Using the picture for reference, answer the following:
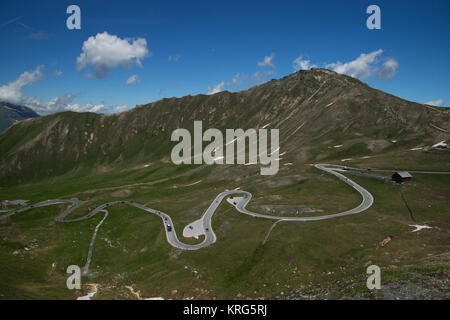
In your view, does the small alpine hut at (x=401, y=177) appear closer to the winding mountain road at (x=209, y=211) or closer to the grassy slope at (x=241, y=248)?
the grassy slope at (x=241, y=248)

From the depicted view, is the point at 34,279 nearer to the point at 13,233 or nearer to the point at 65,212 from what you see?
the point at 13,233

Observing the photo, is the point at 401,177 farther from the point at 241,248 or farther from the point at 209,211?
the point at 209,211

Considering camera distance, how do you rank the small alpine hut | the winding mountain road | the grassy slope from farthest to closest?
the small alpine hut, the winding mountain road, the grassy slope

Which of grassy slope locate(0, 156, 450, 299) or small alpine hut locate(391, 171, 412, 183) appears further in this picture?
small alpine hut locate(391, 171, 412, 183)

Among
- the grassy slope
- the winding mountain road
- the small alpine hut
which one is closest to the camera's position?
the grassy slope

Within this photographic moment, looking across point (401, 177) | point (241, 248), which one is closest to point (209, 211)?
point (241, 248)

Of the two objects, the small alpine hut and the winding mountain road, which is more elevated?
the small alpine hut

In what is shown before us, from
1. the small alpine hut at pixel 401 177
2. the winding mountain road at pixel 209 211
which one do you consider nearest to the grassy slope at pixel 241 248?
the winding mountain road at pixel 209 211

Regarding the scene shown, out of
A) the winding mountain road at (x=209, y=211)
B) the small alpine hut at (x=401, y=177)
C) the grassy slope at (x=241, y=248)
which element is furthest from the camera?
the small alpine hut at (x=401, y=177)

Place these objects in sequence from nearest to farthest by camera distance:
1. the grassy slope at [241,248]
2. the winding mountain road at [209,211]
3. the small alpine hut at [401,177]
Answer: the grassy slope at [241,248] < the winding mountain road at [209,211] < the small alpine hut at [401,177]

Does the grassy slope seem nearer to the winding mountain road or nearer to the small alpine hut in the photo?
the winding mountain road

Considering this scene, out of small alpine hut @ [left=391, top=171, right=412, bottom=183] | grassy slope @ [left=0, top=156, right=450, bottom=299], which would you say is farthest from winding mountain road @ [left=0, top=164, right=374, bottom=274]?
small alpine hut @ [left=391, top=171, right=412, bottom=183]

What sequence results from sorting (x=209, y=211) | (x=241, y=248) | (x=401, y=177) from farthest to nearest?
(x=401, y=177)
(x=209, y=211)
(x=241, y=248)

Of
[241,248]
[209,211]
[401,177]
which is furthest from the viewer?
[401,177]
